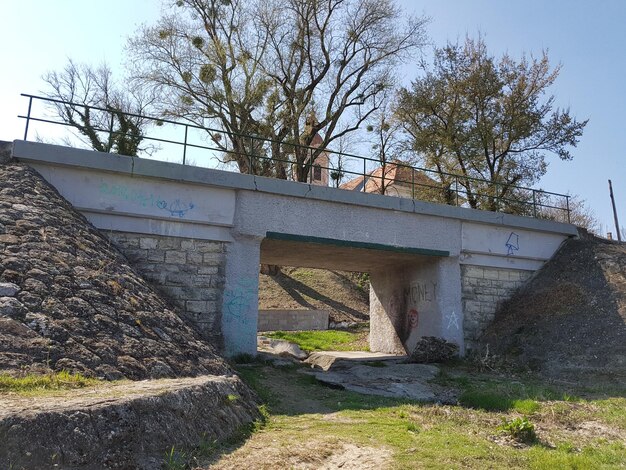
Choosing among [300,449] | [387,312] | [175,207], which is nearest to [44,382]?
[300,449]

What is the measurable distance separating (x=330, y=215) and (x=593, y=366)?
21.7 ft

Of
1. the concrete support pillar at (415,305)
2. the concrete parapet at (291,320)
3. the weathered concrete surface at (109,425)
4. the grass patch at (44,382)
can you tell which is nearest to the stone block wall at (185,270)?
the grass patch at (44,382)

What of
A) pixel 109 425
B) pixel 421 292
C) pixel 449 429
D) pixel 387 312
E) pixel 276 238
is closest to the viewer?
pixel 109 425

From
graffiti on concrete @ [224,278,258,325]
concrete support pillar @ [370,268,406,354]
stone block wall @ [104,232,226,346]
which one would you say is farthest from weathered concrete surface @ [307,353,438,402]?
concrete support pillar @ [370,268,406,354]

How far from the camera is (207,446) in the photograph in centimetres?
476

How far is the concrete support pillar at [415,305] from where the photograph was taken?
45.1 feet

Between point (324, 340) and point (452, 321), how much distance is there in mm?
6865

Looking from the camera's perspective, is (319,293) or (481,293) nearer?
(481,293)

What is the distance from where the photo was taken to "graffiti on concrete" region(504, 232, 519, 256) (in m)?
14.9

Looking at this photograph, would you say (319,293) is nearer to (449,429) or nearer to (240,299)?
(240,299)

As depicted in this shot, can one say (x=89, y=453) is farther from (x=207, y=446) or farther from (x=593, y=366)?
(x=593, y=366)

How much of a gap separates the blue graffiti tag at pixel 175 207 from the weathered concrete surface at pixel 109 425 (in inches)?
228

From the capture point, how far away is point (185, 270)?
10734mm

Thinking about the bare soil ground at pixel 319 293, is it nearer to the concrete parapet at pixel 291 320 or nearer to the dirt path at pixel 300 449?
the concrete parapet at pixel 291 320
